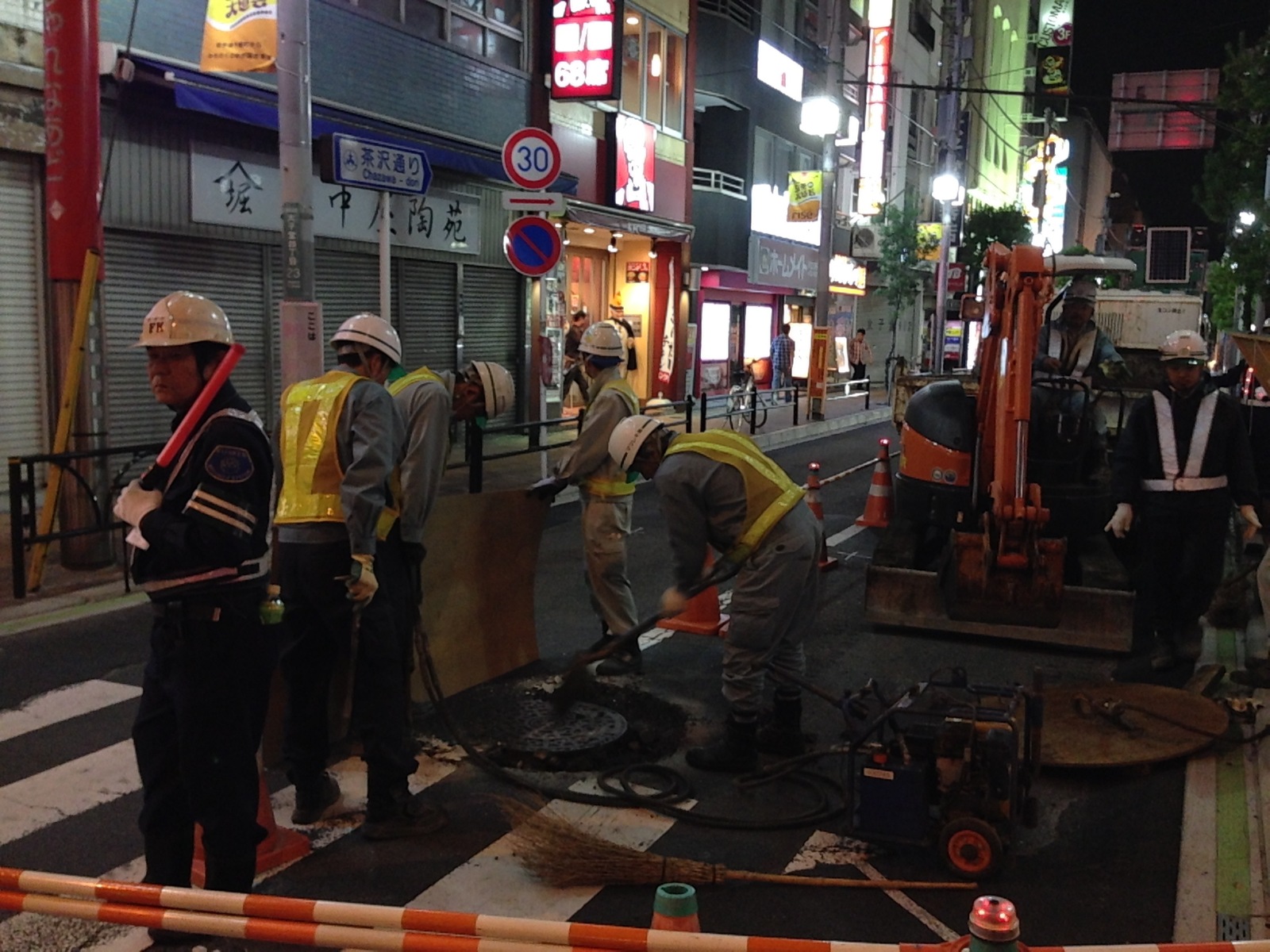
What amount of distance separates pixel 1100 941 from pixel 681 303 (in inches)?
844

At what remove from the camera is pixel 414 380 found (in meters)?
5.16

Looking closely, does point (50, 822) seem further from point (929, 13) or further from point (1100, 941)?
point (929, 13)

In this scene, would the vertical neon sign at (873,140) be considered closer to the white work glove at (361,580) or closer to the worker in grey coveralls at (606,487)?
the worker in grey coveralls at (606,487)

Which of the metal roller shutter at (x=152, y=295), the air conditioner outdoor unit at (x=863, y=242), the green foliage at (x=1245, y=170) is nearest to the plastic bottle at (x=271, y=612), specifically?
the metal roller shutter at (x=152, y=295)

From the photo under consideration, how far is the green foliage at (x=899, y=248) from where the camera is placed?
3484 centimetres

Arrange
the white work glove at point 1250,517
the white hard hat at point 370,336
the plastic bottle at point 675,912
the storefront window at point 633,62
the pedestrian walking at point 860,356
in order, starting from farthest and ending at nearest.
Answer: the pedestrian walking at point 860,356, the storefront window at point 633,62, the white work glove at point 1250,517, the white hard hat at point 370,336, the plastic bottle at point 675,912

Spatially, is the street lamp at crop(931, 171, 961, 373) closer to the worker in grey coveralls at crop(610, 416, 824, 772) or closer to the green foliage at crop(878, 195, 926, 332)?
the green foliage at crop(878, 195, 926, 332)

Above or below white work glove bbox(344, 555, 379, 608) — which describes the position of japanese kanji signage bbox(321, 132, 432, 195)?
above

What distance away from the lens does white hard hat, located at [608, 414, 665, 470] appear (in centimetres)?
546

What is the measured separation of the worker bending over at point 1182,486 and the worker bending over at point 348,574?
4.68m

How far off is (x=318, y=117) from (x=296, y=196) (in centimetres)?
512

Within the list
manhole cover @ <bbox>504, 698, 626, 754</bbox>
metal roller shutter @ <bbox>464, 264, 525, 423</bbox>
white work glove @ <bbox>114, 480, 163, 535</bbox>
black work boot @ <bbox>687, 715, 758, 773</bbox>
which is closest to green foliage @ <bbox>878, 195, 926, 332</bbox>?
→ metal roller shutter @ <bbox>464, 264, 525, 423</bbox>

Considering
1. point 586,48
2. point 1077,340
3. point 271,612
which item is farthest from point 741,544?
point 586,48

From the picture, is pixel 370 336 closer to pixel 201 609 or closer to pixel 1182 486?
pixel 201 609
